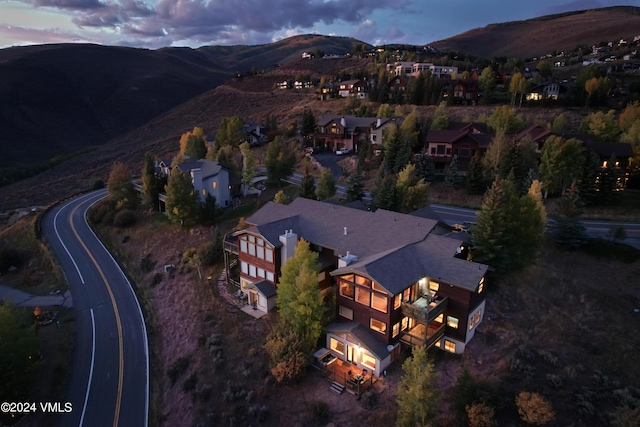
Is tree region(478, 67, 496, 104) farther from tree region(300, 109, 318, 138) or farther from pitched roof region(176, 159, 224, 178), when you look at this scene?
pitched roof region(176, 159, 224, 178)

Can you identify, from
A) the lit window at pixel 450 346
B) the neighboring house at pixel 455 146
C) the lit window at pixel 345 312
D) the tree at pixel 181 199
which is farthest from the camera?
the neighboring house at pixel 455 146

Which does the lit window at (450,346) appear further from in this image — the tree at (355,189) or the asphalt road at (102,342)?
the tree at (355,189)

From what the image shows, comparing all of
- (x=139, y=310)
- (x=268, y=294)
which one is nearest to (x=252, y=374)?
(x=268, y=294)

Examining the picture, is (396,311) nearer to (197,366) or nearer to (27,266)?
(197,366)

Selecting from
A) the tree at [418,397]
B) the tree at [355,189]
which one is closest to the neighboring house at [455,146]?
the tree at [355,189]

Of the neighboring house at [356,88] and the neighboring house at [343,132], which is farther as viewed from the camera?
the neighboring house at [356,88]

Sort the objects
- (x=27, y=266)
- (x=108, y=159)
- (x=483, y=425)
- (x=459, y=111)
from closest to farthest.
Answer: (x=483, y=425) → (x=27, y=266) → (x=459, y=111) → (x=108, y=159)

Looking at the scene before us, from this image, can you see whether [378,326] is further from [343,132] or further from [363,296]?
[343,132]

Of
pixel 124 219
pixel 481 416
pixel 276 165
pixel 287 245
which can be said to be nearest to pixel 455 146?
pixel 276 165
